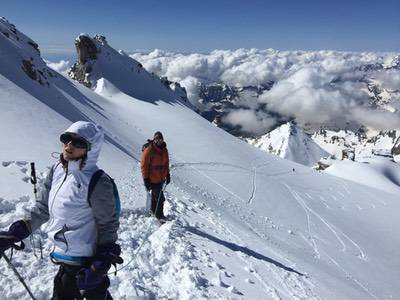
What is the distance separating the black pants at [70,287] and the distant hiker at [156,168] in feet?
29.1

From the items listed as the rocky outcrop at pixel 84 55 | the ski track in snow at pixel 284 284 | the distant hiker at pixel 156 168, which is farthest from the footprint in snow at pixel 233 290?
the rocky outcrop at pixel 84 55

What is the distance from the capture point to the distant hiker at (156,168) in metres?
14.3

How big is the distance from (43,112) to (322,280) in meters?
20.0

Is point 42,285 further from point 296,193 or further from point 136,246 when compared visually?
point 296,193

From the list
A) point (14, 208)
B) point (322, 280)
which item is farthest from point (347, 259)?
point (14, 208)

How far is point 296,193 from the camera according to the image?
129 feet

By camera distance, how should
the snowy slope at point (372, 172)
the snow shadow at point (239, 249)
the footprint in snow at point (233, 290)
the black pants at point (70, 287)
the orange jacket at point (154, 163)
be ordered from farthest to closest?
the snowy slope at point (372, 172) → the snow shadow at point (239, 249) → the orange jacket at point (154, 163) → the footprint in snow at point (233, 290) → the black pants at point (70, 287)

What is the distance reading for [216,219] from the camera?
1912cm

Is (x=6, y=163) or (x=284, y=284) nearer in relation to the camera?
(x=284, y=284)

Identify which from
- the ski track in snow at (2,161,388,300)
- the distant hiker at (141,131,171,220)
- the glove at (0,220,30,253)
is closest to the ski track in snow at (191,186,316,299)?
the ski track in snow at (2,161,388,300)

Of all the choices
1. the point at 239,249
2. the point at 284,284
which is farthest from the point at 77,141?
the point at 239,249

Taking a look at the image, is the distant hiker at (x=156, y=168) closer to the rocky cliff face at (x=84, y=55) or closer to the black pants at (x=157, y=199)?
the black pants at (x=157, y=199)

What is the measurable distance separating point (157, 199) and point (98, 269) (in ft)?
33.4

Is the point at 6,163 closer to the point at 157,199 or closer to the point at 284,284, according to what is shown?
the point at 157,199
